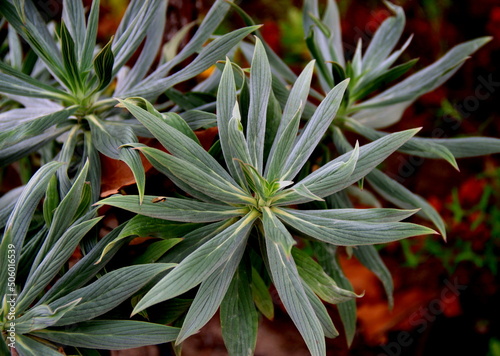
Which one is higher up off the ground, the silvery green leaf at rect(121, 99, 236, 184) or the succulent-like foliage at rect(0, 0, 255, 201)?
the succulent-like foliage at rect(0, 0, 255, 201)

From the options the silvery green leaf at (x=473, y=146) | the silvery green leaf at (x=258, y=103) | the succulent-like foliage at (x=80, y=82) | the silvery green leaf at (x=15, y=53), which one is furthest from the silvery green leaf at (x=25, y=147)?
the silvery green leaf at (x=473, y=146)

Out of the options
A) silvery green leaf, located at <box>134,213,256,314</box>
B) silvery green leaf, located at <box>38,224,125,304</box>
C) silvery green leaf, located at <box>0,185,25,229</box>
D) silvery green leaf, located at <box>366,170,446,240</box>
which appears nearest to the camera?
silvery green leaf, located at <box>134,213,256,314</box>

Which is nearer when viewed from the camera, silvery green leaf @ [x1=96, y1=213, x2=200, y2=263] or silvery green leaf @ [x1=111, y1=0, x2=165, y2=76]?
silvery green leaf @ [x1=96, y1=213, x2=200, y2=263]

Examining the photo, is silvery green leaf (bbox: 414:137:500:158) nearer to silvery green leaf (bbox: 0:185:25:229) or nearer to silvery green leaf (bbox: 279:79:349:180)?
silvery green leaf (bbox: 279:79:349:180)

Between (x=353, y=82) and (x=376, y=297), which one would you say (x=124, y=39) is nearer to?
(x=353, y=82)

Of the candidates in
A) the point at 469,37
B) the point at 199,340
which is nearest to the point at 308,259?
the point at 199,340

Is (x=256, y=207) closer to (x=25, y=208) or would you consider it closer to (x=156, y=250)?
(x=156, y=250)

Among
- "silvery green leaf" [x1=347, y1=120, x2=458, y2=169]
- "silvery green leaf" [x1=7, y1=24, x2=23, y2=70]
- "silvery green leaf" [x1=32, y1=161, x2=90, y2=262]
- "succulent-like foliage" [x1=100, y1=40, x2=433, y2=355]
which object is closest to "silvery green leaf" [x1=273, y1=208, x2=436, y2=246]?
"succulent-like foliage" [x1=100, y1=40, x2=433, y2=355]
